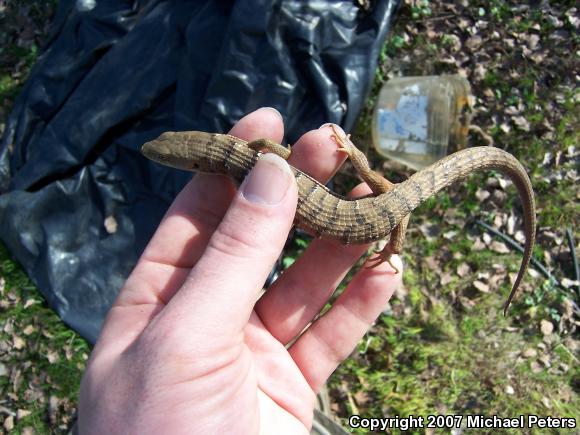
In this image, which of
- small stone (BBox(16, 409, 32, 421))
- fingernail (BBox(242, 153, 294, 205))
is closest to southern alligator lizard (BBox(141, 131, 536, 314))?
fingernail (BBox(242, 153, 294, 205))

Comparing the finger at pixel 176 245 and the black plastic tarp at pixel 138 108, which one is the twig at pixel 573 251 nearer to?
the black plastic tarp at pixel 138 108

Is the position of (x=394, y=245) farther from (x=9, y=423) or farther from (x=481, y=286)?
(x=9, y=423)

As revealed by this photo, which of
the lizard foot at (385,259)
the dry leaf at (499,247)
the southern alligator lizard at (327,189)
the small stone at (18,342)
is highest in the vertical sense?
the southern alligator lizard at (327,189)

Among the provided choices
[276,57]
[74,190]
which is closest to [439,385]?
[276,57]

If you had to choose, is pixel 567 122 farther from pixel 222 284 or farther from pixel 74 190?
pixel 74 190

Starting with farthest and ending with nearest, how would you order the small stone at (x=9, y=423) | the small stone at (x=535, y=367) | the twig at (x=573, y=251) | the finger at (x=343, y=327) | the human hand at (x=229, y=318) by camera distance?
1. the twig at (x=573, y=251)
2. the small stone at (x=535, y=367)
3. the small stone at (x=9, y=423)
4. the finger at (x=343, y=327)
5. the human hand at (x=229, y=318)

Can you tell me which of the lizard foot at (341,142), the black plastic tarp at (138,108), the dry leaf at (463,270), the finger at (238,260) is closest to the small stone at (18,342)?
the black plastic tarp at (138,108)
